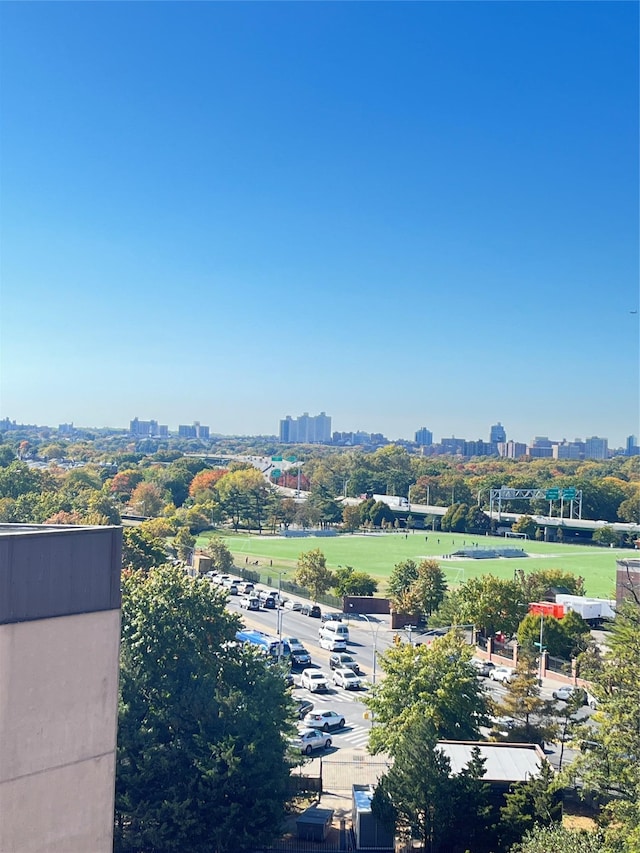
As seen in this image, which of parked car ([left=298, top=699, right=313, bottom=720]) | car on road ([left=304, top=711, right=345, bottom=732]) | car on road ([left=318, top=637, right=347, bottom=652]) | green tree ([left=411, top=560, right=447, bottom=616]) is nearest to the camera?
car on road ([left=304, top=711, right=345, bottom=732])

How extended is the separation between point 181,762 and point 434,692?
702 centimetres

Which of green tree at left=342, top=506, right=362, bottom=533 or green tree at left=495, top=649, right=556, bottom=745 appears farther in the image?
green tree at left=342, top=506, right=362, bottom=533

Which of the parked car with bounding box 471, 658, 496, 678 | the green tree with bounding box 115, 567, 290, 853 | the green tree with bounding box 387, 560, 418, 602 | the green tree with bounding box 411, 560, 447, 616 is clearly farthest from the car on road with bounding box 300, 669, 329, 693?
the green tree with bounding box 387, 560, 418, 602

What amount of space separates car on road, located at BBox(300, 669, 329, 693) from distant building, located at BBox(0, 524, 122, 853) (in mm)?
20305

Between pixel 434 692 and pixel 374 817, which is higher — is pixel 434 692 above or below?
above

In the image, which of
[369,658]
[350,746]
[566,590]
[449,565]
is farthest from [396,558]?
[350,746]

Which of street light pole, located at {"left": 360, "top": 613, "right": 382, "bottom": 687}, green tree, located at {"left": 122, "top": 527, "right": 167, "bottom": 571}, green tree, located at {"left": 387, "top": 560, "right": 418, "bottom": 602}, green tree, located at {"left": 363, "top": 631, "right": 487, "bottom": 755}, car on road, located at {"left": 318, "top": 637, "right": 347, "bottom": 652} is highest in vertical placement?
green tree, located at {"left": 122, "top": 527, "right": 167, "bottom": 571}

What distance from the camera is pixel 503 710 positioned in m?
22.5

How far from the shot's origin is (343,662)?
3247 cm

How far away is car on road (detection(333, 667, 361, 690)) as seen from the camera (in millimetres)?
30031

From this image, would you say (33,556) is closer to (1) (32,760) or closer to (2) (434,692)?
(1) (32,760)

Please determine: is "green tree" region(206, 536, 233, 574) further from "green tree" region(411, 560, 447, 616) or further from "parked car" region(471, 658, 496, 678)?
"parked car" region(471, 658, 496, 678)

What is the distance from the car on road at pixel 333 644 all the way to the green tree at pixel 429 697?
14.1m

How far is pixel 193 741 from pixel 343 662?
16.1 m
